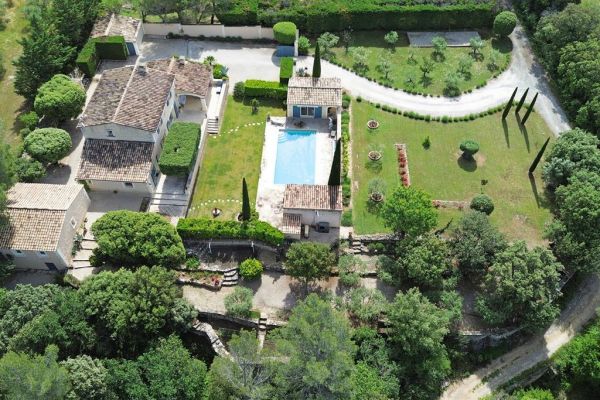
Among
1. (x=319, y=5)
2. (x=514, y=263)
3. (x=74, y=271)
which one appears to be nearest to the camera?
(x=514, y=263)

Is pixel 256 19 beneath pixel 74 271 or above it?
above

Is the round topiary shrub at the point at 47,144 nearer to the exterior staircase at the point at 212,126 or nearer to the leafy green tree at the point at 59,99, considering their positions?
the leafy green tree at the point at 59,99

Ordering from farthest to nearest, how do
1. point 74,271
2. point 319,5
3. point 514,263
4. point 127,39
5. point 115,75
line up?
1. point 319,5
2. point 127,39
3. point 115,75
4. point 74,271
5. point 514,263

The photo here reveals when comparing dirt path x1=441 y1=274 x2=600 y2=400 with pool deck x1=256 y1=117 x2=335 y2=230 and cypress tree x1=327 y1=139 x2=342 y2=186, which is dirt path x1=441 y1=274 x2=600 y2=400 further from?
pool deck x1=256 y1=117 x2=335 y2=230

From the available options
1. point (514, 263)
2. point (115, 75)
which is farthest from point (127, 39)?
point (514, 263)

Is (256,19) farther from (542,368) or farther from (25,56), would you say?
(542,368)

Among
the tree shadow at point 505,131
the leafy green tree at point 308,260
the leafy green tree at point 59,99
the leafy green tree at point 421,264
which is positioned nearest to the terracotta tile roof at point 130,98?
the leafy green tree at point 59,99

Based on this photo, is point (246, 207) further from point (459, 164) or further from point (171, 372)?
point (459, 164)
